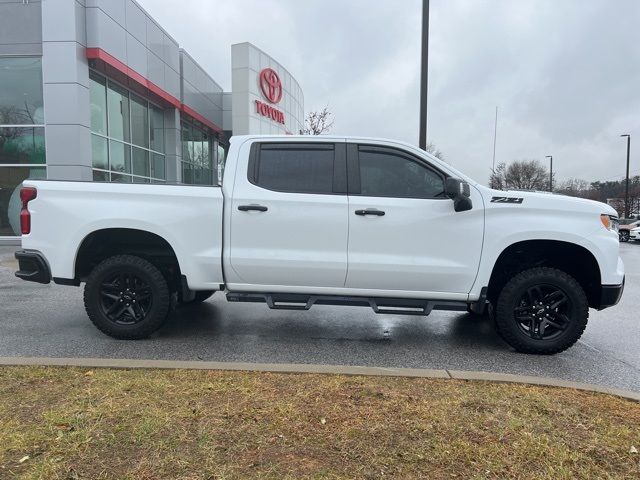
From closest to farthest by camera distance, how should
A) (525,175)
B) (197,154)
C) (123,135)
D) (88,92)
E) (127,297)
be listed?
(127,297) < (88,92) < (123,135) < (197,154) < (525,175)

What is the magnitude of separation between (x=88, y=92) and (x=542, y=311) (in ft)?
46.7

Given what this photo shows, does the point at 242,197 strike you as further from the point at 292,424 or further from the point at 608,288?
the point at 608,288

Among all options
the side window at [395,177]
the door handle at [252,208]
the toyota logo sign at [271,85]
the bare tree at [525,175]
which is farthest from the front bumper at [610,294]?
the bare tree at [525,175]

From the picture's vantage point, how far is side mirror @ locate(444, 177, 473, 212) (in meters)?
4.41

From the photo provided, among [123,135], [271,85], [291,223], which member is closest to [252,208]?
[291,223]

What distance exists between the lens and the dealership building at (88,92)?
46.1 ft

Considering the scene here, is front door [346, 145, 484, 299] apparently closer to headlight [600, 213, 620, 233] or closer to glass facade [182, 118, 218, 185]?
headlight [600, 213, 620, 233]

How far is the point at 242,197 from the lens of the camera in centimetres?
480

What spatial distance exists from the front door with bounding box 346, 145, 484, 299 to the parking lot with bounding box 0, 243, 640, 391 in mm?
698

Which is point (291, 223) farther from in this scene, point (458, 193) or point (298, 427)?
point (298, 427)

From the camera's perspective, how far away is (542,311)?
4730 millimetres

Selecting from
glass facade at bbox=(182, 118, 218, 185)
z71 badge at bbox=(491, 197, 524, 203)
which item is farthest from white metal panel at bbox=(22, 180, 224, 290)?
glass facade at bbox=(182, 118, 218, 185)

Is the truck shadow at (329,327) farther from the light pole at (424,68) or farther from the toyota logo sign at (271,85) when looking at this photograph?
the toyota logo sign at (271,85)

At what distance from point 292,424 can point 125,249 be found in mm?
3029
